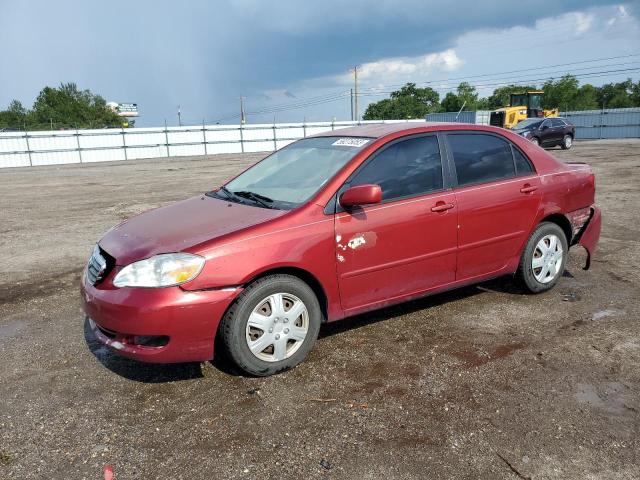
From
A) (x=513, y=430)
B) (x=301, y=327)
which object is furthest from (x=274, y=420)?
(x=513, y=430)

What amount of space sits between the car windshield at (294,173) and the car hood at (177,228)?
18 centimetres

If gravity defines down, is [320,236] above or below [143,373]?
above

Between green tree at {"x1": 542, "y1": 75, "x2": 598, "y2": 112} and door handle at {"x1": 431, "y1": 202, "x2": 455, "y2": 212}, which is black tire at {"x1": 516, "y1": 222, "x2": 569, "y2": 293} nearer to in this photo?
door handle at {"x1": 431, "y1": 202, "x2": 455, "y2": 212}

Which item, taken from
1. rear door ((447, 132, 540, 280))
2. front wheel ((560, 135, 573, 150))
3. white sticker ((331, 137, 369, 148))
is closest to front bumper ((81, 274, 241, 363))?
white sticker ((331, 137, 369, 148))

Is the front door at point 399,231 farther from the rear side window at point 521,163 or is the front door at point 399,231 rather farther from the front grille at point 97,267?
the front grille at point 97,267

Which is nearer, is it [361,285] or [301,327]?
[301,327]

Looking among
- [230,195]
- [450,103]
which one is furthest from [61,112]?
[230,195]

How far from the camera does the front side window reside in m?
4.16

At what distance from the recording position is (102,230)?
28.1 feet

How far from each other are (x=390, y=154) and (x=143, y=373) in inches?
92.8

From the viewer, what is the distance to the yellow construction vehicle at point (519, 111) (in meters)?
31.2

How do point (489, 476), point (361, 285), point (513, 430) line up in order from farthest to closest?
point (361, 285) < point (513, 430) < point (489, 476)

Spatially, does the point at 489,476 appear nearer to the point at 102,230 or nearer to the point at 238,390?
the point at 238,390

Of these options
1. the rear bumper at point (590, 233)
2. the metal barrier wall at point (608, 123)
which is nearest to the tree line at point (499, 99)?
the metal barrier wall at point (608, 123)
